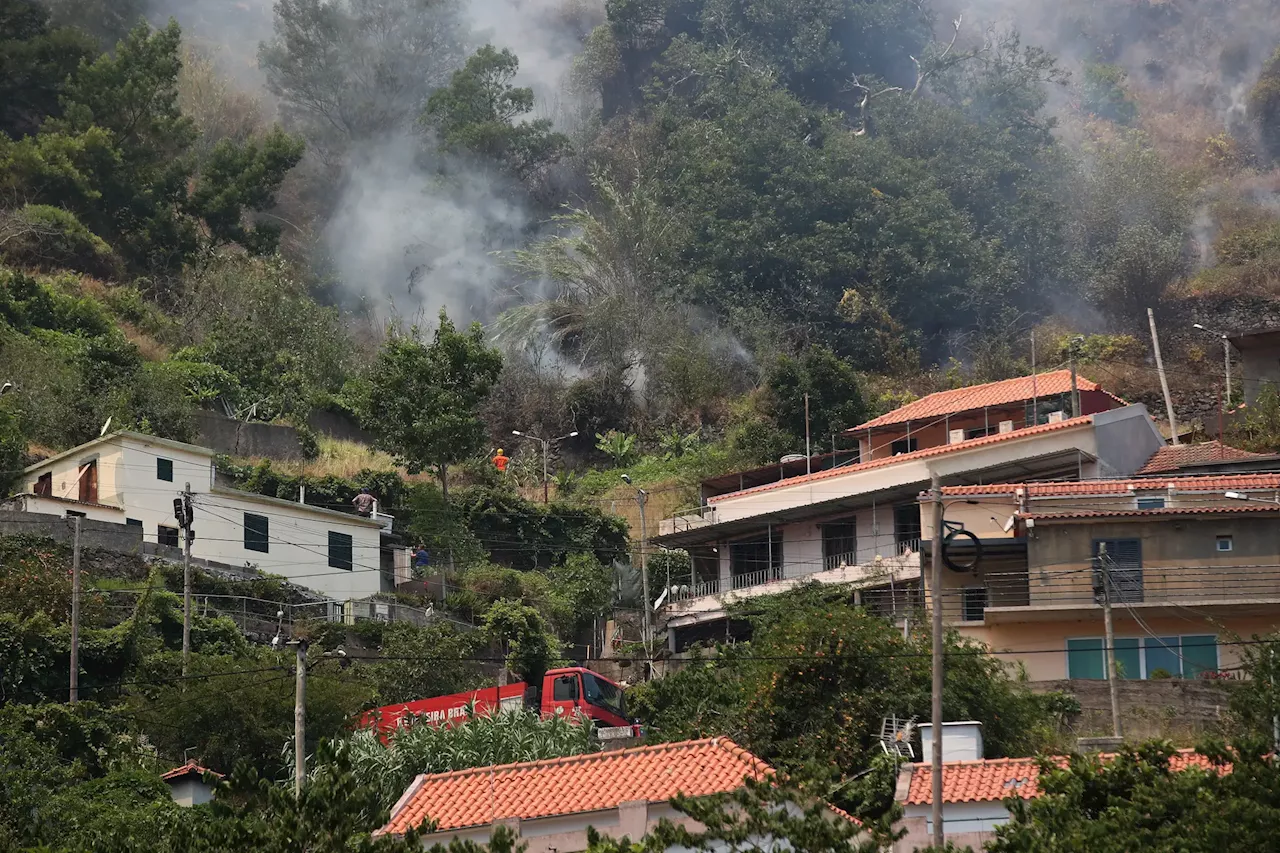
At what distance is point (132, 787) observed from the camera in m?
37.4

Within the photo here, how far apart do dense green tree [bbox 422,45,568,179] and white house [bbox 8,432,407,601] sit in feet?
115

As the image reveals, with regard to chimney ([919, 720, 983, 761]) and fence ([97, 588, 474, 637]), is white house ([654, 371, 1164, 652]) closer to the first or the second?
fence ([97, 588, 474, 637])

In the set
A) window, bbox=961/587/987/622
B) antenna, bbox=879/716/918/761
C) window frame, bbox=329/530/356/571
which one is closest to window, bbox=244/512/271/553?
window frame, bbox=329/530/356/571

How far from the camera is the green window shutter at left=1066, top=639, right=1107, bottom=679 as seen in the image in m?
44.7

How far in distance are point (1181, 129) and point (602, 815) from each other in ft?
251

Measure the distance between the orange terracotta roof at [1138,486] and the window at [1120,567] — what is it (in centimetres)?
163

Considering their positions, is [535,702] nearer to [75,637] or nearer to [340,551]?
[75,637]

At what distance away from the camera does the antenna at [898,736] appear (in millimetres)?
37844

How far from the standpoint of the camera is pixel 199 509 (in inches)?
2120

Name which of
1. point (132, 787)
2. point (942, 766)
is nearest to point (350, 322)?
point (132, 787)

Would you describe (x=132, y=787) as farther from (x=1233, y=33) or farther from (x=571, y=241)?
(x=1233, y=33)

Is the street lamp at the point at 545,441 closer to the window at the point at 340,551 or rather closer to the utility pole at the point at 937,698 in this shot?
the window at the point at 340,551

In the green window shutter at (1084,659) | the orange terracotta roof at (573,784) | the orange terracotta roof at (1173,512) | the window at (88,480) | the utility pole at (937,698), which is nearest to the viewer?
the utility pole at (937,698)

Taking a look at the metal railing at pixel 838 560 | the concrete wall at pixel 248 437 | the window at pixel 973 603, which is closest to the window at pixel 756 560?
the metal railing at pixel 838 560
